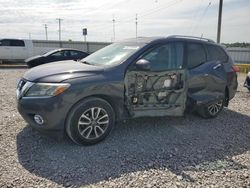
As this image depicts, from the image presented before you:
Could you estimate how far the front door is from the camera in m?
4.62

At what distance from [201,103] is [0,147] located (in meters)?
3.73

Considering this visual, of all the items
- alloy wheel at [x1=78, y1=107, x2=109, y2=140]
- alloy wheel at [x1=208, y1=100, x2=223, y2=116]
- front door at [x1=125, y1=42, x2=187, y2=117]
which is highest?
front door at [x1=125, y1=42, x2=187, y2=117]

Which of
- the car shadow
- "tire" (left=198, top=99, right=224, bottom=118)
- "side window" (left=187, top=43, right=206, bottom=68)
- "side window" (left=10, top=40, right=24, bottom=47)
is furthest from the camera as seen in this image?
"side window" (left=10, top=40, right=24, bottom=47)

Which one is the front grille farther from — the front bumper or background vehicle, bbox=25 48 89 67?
background vehicle, bbox=25 48 89 67

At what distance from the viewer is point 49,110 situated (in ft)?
12.9

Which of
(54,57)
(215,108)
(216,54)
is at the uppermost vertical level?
(216,54)

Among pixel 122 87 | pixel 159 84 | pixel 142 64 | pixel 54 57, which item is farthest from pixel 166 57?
pixel 54 57

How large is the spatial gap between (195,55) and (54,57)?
1188 cm

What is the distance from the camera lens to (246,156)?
4215mm

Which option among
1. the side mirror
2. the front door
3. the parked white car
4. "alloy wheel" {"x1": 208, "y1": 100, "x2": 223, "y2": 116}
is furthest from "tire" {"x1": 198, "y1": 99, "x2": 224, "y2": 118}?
the parked white car

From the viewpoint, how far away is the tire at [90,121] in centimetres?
409

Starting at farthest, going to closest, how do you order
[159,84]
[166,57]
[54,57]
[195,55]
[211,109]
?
[54,57] < [211,109] < [195,55] < [166,57] < [159,84]

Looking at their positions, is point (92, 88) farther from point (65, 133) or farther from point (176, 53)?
point (176, 53)

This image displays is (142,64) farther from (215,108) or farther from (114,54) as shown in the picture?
(215,108)
